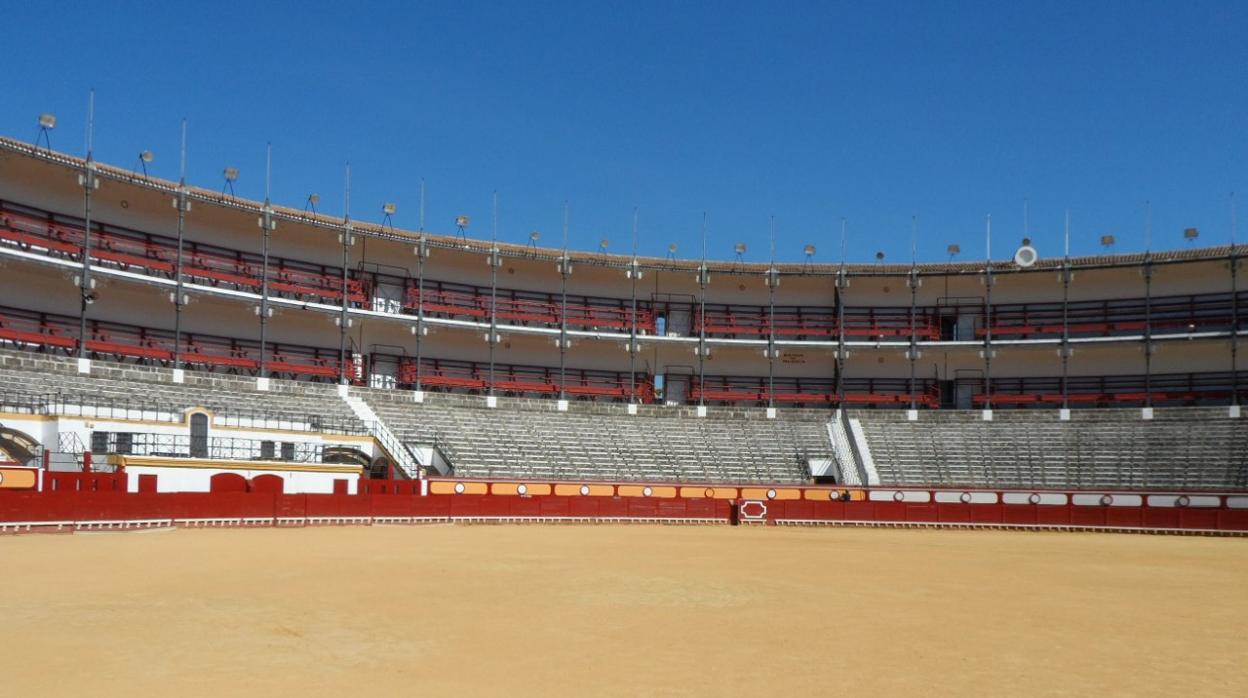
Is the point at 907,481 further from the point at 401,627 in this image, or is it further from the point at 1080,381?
the point at 401,627

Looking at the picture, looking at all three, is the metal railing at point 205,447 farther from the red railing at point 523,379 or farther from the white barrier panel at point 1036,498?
the white barrier panel at point 1036,498

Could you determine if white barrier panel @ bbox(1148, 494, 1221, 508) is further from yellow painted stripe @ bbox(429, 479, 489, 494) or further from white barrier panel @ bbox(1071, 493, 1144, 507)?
yellow painted stripe @ bbox(429, 479, 489, 494)

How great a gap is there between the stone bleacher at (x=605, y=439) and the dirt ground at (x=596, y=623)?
54.0 ft

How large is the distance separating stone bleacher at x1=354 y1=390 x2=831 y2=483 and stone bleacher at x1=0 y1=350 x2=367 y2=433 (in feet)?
9.40

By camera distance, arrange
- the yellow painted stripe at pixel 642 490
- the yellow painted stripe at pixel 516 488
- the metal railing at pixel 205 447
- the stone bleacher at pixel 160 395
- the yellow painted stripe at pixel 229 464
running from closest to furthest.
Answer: the yellow painted stripe at pixel 229 464, the metal railing at pixel 205 447, the stone bleacher at pixel 160 395, the yellow painted stripe at pixel 516 488, the yellow painted stripe at pixel 642 490

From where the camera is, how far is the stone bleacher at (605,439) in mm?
39969

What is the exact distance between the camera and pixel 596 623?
12477mm

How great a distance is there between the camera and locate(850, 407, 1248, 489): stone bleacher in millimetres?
39781

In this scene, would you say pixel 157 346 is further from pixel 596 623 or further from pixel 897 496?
pixel 596 623

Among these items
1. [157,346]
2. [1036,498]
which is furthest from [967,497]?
[157,346]

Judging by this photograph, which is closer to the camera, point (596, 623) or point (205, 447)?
point (596, 623)

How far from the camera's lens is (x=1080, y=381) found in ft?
158

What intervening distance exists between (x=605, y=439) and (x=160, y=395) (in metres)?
17.4

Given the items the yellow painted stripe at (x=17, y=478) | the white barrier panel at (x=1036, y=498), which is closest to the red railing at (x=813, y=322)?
the white barrier panel at (x=1036, y=498)
